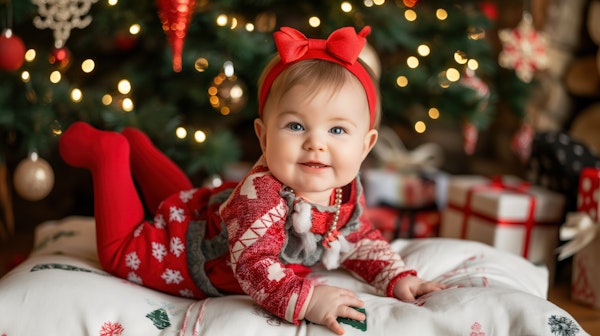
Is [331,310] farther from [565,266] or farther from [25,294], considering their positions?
[565,266]

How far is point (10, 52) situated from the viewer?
4.60ft

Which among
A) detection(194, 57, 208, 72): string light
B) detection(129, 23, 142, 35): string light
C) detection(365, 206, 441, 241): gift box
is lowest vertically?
detection(365, 206, 441, 241): gift box

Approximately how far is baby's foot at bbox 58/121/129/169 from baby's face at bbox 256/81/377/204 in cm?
33

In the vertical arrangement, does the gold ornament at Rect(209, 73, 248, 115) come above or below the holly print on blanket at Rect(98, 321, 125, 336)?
above

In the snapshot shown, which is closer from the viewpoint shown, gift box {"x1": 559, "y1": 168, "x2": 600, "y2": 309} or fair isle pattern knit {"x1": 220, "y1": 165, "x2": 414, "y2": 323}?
fair isle pattern knit {"x1": 220, "y1": 165, "x2": 414, "y2": 323}

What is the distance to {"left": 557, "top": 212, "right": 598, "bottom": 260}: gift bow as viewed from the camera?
1.42 m

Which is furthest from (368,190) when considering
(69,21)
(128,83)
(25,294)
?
(25,294)

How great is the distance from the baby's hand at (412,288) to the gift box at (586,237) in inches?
23.2

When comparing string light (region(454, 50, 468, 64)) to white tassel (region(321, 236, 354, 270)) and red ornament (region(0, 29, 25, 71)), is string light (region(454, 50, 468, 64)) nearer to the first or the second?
white tassel (region(321, 236, 354, 270))

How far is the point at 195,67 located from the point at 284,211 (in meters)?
0.85

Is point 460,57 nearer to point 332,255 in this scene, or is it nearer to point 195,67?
point 195,67

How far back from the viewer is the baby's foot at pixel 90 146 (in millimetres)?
1126

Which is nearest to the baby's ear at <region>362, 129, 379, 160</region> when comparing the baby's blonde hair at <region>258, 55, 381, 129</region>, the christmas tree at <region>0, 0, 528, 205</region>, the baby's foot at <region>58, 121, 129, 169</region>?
the baby's blonde hair at <region>258, 55, 381, 129</region>

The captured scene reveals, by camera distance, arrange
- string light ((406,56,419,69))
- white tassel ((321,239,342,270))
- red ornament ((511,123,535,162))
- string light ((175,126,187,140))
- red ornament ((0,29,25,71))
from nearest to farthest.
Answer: white tassel ((321,239,342,270)), red ornament ((0,29,25,71)), string light ((175,126,187,140)), string light ((406,56,419,69)), red ornament ((511,123,535,162))
